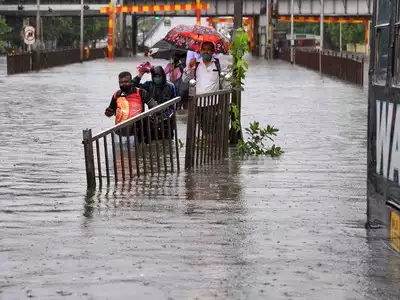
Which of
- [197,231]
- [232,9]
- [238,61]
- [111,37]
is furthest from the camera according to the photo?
[232,9]

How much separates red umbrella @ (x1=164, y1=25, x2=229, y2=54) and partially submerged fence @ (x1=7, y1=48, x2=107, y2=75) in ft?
114

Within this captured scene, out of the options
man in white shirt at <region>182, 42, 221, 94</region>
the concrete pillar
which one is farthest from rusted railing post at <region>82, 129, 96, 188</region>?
the concrete pillar

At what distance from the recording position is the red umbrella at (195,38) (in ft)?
84.3

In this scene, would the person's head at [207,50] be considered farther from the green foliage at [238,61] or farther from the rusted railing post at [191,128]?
the rusted railing post at [191,128]

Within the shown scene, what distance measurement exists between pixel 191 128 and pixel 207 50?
391cm

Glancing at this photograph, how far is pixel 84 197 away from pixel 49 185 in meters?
1.38

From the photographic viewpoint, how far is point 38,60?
70.8 m

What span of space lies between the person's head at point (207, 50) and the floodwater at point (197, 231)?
6.13 ft

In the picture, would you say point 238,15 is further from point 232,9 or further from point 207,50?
point 232,9

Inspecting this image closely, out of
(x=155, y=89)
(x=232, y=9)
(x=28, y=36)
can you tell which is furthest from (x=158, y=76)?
(x=232, y=9)

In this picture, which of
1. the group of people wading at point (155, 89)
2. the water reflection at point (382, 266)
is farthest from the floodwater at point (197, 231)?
the group of people wading at point (155, 89)

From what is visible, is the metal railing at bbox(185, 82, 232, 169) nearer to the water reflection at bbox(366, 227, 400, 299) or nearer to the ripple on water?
the ripple on water

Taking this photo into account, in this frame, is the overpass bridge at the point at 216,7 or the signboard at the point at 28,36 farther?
the overpass bridge at the point at 216,7

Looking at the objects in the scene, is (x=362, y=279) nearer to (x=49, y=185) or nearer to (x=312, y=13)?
(x=49, y=185)
